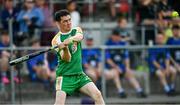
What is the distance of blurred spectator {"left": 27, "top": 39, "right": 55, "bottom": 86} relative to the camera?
1622cm

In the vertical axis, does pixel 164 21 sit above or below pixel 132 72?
above

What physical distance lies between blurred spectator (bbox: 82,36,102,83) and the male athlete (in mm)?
4039

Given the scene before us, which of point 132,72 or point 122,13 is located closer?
point 132,72

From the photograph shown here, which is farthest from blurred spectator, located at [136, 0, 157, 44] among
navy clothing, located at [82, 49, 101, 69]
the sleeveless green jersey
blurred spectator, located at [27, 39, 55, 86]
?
the sleeveless green jersey

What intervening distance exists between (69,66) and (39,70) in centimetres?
443

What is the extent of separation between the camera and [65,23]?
466 inches

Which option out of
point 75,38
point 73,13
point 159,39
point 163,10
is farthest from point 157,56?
point 75,38

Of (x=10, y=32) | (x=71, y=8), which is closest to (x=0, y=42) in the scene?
(x=10, y=32)

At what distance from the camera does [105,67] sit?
53.3ft

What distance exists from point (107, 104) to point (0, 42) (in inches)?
124

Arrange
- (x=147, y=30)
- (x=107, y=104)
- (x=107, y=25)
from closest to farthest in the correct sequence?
(x=107, y=104) < (x=147, y=30) < (x=107, y=25)

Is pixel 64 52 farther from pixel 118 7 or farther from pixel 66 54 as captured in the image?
pixel 118 7

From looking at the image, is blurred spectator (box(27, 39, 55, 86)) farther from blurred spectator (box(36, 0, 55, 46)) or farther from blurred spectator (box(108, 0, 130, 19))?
blurred spectator (box(108, 0, 130, 19))

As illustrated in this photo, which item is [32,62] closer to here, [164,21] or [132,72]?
[132,72]
